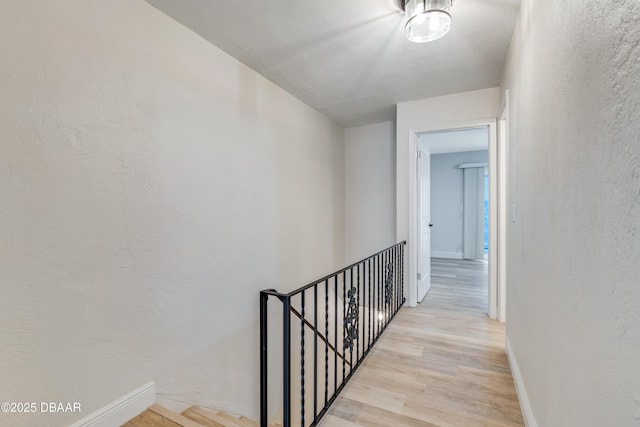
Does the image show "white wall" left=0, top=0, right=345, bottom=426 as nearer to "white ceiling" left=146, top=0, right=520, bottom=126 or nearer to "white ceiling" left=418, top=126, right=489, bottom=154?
"white ceiling" left=146, top=0, right=520, bottom=126

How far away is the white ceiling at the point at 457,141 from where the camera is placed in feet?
15.8

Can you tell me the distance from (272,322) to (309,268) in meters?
0.80

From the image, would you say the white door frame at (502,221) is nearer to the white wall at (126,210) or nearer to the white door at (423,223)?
the white door at (423,223)

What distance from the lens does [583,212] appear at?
32.9 inches

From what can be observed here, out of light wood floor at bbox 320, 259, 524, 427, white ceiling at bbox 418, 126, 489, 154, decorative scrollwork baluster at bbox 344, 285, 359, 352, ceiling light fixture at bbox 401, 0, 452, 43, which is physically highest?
white ceiling at bbox 418, 126, 489, 154

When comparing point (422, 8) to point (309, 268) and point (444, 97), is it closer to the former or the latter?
point (444, 97)

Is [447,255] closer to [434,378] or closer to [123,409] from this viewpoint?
[434,378]

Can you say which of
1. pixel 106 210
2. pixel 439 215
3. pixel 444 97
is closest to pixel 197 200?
pixel 106 210

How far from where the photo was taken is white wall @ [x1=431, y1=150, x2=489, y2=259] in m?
6.59

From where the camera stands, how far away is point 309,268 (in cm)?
339

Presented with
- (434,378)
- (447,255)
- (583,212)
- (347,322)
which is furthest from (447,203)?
(583,212)

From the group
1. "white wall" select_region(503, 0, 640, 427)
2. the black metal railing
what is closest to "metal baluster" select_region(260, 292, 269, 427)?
the black metal railing

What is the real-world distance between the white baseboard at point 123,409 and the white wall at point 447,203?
6318 mm

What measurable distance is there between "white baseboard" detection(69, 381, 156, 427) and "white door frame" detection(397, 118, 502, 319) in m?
2.67
